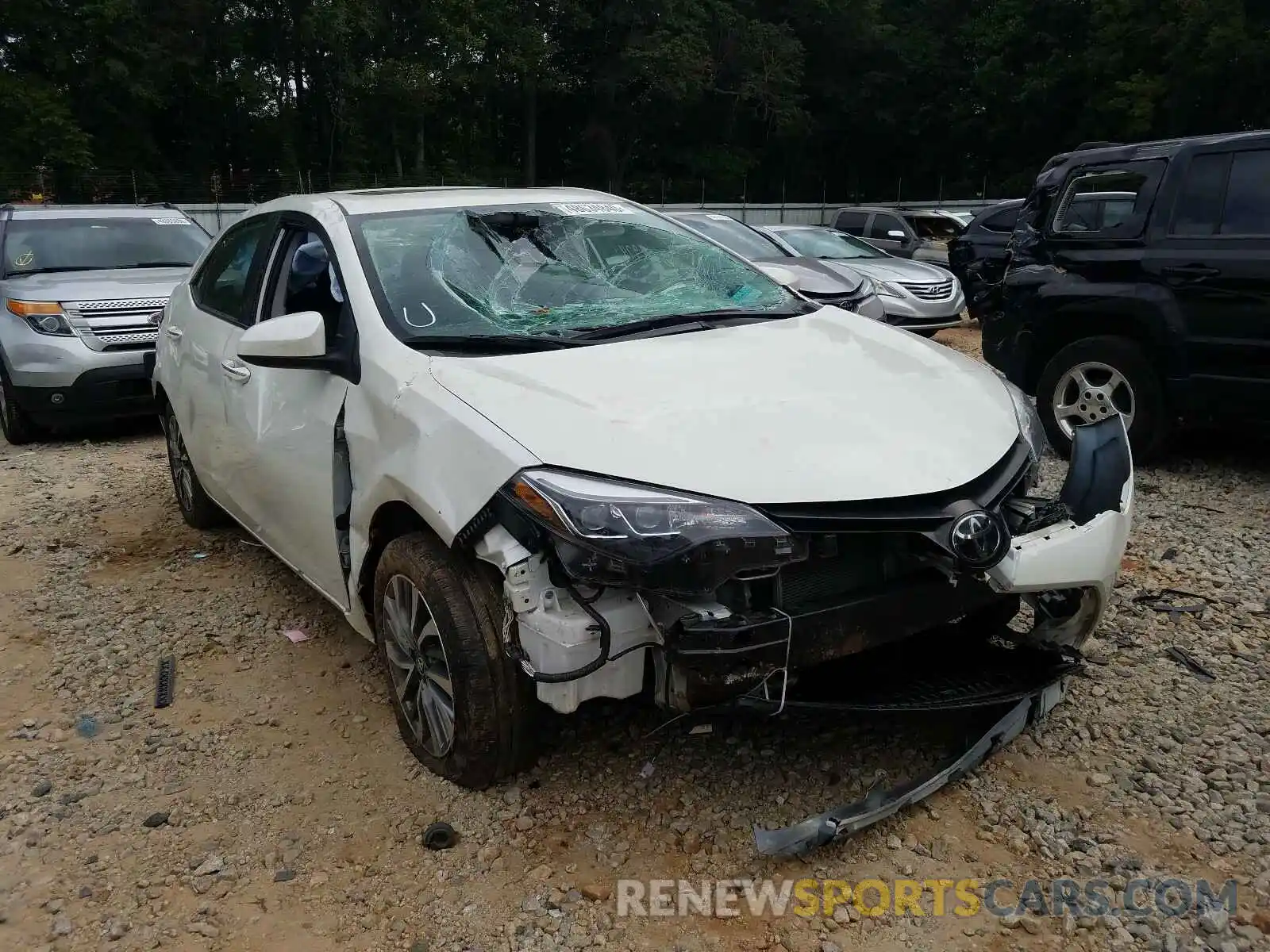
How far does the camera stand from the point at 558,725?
10.4 ft

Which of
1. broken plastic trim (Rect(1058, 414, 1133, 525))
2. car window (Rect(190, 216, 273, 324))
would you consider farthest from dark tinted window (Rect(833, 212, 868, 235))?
broken plastic trim (Rect(1058, 414, 1133, 525))

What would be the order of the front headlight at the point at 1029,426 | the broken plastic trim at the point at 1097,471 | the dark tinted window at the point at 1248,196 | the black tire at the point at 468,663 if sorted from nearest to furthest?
the black tire at the point at 468,663
the broken plastic trim at the point at 1097,471
the front headlight at the point at 1029,426
the dark tinted window at the point at 1248,196

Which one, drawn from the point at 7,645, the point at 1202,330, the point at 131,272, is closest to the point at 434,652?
the point at 7,645

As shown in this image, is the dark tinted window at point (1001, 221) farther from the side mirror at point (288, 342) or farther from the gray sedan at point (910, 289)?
the side mirror at point (288, 342)

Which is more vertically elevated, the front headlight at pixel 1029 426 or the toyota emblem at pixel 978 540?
the front headlight at pixel 1029 426

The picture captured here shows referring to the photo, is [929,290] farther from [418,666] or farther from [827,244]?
[418,666]

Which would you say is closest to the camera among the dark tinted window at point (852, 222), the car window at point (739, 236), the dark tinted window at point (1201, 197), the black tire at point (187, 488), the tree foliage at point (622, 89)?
the black tire at point (187, 488)

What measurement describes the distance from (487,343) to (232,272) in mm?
1955

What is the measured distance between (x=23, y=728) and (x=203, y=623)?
2.86 ft

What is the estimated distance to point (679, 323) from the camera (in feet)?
10.9

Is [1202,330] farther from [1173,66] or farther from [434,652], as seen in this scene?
[1173,66]

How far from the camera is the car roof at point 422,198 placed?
3.72 m

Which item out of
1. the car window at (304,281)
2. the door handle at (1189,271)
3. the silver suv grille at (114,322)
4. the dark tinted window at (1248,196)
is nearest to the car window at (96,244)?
the silver suv grille at (114,322)

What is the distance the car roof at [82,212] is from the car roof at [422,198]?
5.41 meters
